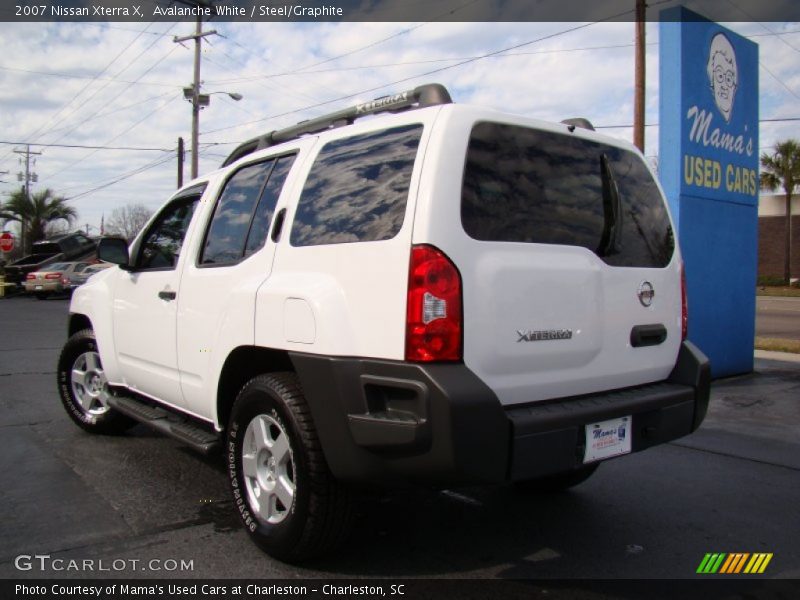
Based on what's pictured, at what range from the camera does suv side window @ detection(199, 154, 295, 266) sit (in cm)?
365

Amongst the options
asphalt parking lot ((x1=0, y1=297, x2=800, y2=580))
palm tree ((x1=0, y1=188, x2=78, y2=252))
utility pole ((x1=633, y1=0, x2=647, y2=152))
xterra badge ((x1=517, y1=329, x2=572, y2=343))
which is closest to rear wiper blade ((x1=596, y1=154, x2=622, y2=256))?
xterra badge ((x1=517, y1=329, x2=572, y2=343))

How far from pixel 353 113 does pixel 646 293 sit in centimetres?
177

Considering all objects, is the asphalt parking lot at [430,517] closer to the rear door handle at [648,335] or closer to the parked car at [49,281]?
the rear door handle at [648,335]

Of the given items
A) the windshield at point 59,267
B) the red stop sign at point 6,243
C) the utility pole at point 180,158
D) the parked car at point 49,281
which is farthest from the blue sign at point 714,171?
the red stop sign at point 6,243

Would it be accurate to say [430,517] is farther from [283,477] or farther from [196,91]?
[196,91]

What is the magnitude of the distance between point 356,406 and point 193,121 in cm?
2907

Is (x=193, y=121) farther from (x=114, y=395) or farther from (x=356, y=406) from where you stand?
(x=356, y=406)

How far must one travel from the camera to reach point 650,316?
137 inches

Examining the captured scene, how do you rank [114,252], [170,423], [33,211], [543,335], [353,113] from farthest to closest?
1. [33,211]
2. [114,252]
3. [170,423]
4. [353,113]
5. [543,335]

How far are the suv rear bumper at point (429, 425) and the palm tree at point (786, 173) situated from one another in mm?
41176

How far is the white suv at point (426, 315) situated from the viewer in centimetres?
271

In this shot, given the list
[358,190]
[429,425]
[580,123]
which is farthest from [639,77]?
[429,425]

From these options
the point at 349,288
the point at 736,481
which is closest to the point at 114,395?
the point at 349,288

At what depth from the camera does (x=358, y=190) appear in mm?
3105
